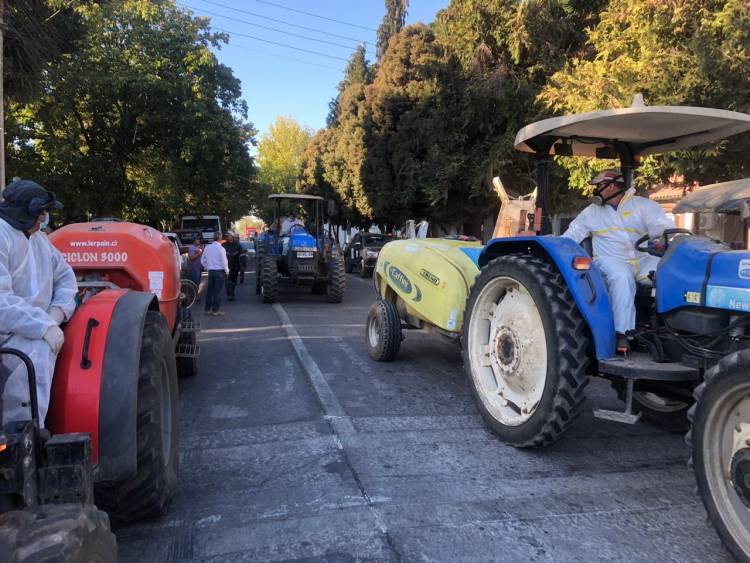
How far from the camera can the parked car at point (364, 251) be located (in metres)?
22.4

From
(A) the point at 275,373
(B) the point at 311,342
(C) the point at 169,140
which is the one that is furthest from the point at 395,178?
(A) the point at 275,373

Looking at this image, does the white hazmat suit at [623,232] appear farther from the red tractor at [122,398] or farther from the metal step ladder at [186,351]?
the metal step ladder at [186,351]

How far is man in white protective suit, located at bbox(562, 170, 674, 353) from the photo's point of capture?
387cm

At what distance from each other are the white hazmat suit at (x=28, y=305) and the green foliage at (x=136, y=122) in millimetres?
20082

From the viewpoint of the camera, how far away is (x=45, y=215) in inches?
112

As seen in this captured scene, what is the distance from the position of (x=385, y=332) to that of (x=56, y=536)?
5.42 metres

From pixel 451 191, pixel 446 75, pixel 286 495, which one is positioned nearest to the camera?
pixel 286 495

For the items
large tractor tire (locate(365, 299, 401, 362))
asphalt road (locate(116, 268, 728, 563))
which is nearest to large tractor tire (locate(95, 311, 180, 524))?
asphalt road (locate(116, 268, 728, 563))

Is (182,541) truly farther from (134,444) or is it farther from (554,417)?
(554,417)

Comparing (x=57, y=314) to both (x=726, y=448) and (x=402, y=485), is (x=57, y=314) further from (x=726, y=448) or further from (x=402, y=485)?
(x=726, y=448)

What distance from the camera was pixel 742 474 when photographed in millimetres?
2625

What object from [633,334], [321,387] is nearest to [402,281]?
[321,387]

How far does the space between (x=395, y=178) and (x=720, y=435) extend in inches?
780

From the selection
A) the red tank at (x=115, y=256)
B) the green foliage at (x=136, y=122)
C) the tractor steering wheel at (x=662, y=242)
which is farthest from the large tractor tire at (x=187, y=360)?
the green foliage at (x=136, y=122)
